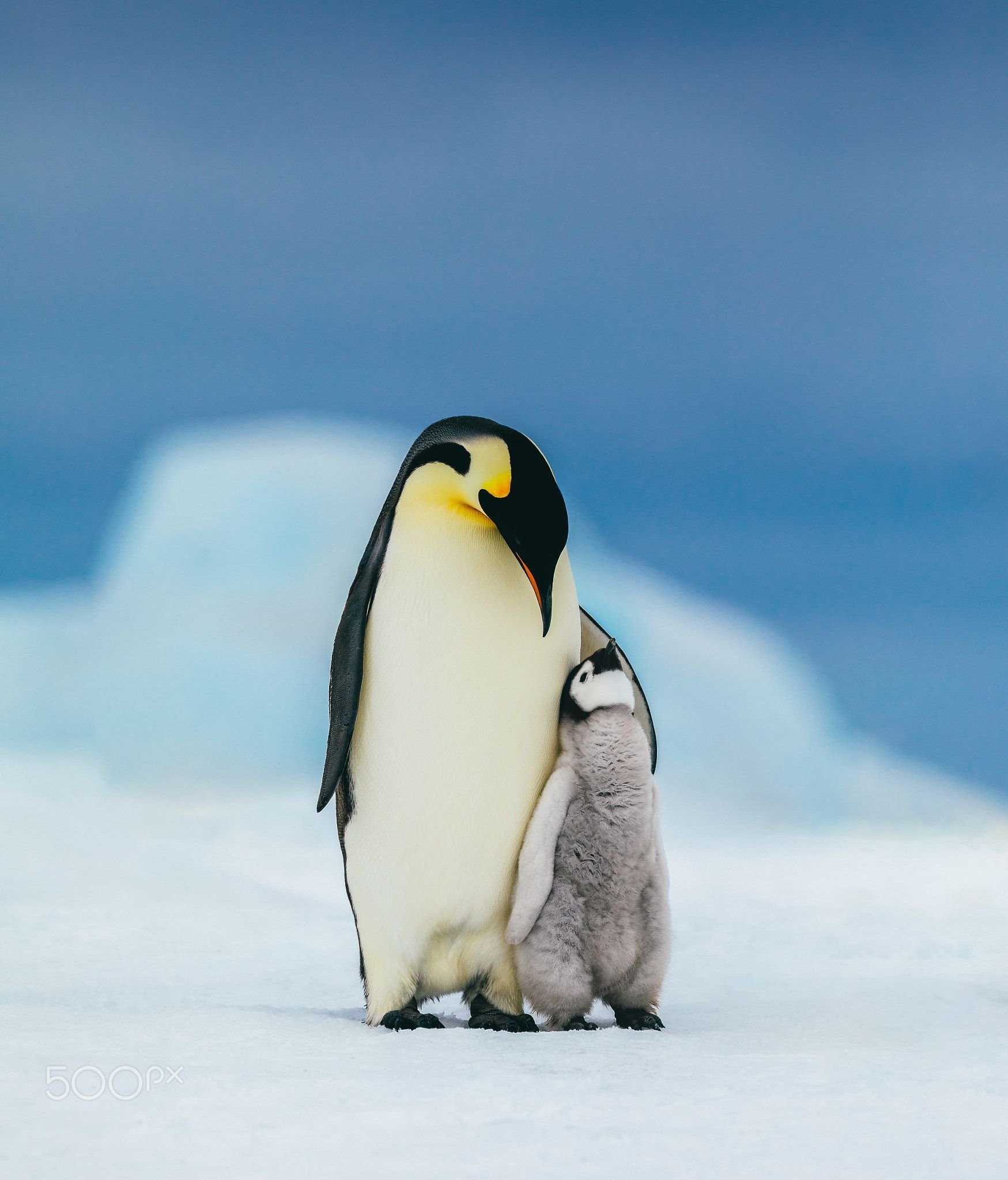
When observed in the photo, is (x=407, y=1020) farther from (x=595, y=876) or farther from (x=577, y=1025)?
(x=595, y=876)

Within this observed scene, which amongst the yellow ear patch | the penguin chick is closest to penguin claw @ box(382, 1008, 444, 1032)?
the penguin chick

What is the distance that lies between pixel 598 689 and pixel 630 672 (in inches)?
9.6

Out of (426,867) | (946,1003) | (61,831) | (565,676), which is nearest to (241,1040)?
(426,867)

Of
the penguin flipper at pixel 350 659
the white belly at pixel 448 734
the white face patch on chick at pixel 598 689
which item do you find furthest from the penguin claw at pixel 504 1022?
the white face patch on chick at pixel 598 689

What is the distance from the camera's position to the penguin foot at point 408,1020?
2.73 meters

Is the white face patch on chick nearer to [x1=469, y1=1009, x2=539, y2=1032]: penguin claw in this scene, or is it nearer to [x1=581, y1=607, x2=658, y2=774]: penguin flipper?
[x1=581, y1=607, x2=658, y2=774]: penguin flipper

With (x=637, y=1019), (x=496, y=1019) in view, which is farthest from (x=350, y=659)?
(x=637, y=1019)

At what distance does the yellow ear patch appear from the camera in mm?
2674

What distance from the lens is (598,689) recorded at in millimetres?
2762

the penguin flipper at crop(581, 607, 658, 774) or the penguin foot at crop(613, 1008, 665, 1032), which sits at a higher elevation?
the penguin flipper at crop(581, 607, 658, 774)

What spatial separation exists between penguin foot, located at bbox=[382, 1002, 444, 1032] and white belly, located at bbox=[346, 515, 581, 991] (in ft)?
0.30

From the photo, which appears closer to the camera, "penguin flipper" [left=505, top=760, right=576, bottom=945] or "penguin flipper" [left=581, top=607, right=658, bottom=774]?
"penguin flipper" [left=505, top=760, right=576, bottom=945]

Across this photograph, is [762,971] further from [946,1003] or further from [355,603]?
[355,603]

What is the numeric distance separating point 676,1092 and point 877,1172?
41 cm
